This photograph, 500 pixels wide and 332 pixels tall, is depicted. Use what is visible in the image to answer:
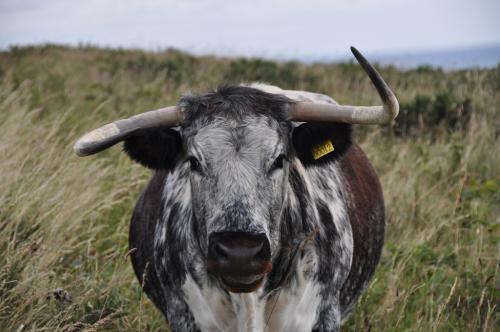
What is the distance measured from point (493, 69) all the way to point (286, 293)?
1124 cm

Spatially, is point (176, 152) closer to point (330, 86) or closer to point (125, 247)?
point (125, 247)

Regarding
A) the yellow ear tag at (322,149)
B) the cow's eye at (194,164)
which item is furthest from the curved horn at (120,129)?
the yellow ear tag at (322,149)

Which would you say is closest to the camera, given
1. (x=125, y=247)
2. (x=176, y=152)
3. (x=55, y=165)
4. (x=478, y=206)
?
(x=176, y=152)

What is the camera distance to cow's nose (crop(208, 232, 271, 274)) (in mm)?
2746

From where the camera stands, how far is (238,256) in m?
2.74

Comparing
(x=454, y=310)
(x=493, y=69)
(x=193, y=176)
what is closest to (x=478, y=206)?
(x=454, y=310)

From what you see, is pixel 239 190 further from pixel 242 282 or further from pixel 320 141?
pixel 320 141

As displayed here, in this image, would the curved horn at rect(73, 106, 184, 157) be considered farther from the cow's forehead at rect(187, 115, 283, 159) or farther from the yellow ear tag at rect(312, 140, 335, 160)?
the yellow ear tag at rect(312, 140, 335, 160)

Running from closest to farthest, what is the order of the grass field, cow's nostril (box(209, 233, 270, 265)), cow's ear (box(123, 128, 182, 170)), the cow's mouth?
cow's nostril (box(209, 233, 270, 265)) → the cow's mouth → cow's ear (box(123, 128, 182, 170)) → the grass field

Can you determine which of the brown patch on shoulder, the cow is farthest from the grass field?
the cow

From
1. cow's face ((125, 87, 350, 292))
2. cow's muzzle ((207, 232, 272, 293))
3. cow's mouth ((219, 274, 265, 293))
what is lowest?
cow's mouth ((219, 274, 265, 293))

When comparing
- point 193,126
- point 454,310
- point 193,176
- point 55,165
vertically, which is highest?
point 193,126

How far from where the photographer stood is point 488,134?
29.0ft

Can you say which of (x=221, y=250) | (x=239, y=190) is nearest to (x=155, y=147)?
(x=239, y=190)
